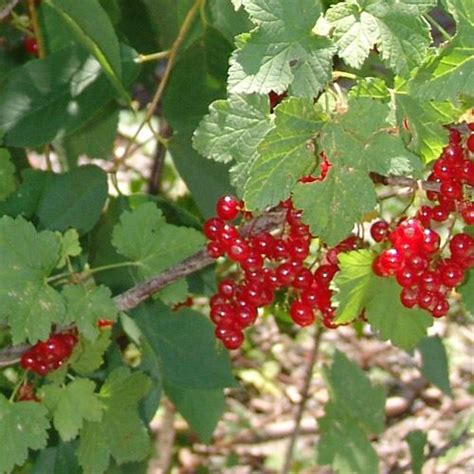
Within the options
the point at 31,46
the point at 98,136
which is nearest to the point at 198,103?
the point at 98,136

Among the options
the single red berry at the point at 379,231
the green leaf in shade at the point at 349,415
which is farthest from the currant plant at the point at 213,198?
the green leaf in shade at the point at 349,415

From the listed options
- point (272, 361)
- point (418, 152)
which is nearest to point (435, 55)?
point (418, 152)

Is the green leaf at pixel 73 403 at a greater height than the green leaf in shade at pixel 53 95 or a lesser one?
lesser

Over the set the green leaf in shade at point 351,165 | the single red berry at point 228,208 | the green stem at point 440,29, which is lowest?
the single red berry at point 228,208

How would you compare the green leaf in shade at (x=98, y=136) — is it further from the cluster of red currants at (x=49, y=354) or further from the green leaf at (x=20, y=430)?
the green leaf at (x=20, y=430)

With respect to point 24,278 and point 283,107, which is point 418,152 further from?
point 24,278

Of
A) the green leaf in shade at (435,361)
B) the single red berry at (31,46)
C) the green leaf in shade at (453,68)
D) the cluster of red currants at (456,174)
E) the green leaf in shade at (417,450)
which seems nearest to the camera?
the green leaf in shade at (453,68)
